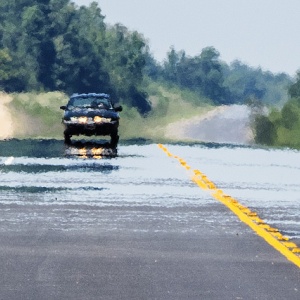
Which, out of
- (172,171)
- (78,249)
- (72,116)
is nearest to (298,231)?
(78,249)

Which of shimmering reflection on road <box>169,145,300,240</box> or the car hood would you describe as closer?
shimmering reflection on road <box>169,145,300,240</box>

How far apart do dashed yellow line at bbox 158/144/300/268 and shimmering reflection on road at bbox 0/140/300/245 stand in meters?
0.17

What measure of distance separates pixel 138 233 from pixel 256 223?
2.24 meters

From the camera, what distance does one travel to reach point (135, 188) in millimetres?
27422

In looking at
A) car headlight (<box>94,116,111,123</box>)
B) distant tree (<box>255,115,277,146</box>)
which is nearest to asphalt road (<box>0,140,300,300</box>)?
car headlight (<box>94,116,111,123</box>)

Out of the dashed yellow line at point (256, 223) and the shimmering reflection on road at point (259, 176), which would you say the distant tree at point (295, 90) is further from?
the dashed yellow line at point (256, 223)

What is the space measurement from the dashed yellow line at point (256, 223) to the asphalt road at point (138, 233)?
146 mm

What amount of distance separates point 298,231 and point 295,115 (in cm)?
6756

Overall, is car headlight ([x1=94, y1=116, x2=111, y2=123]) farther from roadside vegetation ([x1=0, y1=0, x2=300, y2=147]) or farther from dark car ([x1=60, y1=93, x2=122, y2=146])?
roadside vegetation ([x1=0, y1=0, x2=300, y2=147])

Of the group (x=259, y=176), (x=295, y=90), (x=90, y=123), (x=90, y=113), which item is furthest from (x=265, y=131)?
(x=259, y=176)

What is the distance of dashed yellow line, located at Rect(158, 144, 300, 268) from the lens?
16453mm

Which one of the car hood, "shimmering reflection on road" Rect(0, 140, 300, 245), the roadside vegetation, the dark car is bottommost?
the roadside vegetation

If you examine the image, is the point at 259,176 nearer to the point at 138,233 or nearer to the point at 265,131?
the point at 138,233

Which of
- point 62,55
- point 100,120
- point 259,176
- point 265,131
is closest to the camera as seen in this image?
point 259,176
